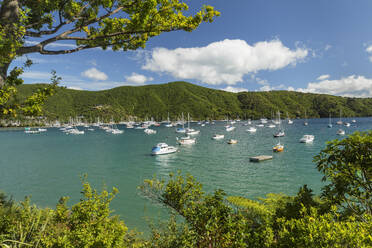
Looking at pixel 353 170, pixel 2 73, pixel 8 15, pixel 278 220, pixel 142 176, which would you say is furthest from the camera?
pixel 142 176

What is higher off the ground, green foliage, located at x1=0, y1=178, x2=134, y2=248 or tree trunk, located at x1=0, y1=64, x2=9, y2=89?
tree trunk, located at x1=0, y1=64, x2=9, y2=89

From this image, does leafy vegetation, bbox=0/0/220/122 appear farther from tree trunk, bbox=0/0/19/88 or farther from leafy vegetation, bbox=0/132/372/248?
leafy vegetation, bbox=0/132/372/248

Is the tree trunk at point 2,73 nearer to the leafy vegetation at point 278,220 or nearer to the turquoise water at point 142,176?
the leafy vegetation at point 278,220

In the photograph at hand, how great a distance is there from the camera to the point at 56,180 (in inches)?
1388

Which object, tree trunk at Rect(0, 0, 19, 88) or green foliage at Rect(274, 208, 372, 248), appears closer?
green foliage at Rect(274, 208, 372, 248)

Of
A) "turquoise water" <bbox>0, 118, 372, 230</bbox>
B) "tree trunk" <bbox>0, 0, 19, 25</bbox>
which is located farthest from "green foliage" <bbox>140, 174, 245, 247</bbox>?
"turquoise water" <bbox>0, 118, 372, 230</bbox>

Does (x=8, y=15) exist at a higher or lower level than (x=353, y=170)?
higher

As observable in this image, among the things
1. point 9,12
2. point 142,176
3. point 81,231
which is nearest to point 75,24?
point 9,12

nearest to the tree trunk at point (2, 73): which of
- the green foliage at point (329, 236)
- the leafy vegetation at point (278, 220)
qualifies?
the leafy vegetation at point (278, 220)

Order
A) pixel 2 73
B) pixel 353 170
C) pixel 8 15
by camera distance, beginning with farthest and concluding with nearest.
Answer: pixel 2 73, pixel 8 15, pixel 353 170

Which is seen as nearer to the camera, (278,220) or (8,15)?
(278,220)

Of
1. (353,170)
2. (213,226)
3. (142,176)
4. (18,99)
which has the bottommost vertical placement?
(142,176)

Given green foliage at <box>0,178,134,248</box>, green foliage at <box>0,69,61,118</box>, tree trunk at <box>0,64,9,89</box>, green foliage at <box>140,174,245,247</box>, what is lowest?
green foliage at <box>0,178,134,248</box>

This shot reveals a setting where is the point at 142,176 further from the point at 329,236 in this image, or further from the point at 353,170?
the point at 329,236
